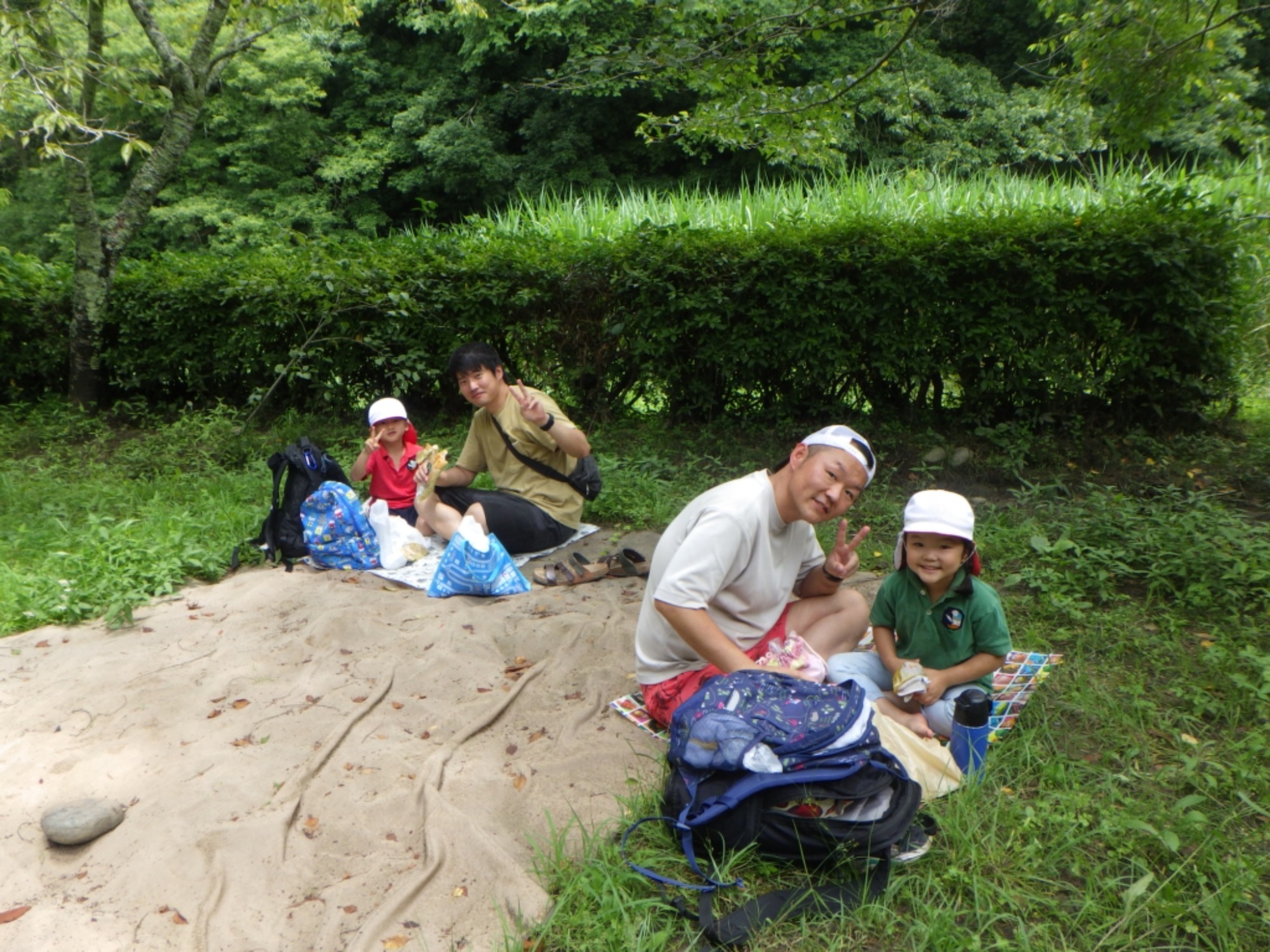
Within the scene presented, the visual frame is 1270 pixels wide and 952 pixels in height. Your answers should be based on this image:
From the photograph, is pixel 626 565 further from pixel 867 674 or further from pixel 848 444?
pixel 848 444

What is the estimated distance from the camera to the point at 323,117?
2197cm

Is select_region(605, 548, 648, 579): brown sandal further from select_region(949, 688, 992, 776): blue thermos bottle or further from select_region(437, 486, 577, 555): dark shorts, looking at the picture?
select_region(949, 688, 992, 776): blue thermos bottle

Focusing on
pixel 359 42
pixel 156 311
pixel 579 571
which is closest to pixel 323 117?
pixel 359 42

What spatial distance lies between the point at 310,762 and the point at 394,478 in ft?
9.13

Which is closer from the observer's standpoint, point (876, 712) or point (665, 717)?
point (876, 712)

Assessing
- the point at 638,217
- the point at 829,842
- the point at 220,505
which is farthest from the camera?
the point at 638,217

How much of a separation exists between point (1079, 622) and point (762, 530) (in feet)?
6.36

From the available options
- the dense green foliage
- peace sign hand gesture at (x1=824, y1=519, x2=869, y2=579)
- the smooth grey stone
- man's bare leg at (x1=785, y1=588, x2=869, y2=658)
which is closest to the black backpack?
the smooth grey stone

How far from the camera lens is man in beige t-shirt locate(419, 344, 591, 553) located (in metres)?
5.36

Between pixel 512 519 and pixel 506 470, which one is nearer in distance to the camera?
pixel 512 519

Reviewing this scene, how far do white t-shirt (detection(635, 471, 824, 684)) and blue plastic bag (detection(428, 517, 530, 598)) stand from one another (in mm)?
1615

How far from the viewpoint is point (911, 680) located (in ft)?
10.8

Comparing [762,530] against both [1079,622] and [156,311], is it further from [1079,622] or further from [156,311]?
[156,311]

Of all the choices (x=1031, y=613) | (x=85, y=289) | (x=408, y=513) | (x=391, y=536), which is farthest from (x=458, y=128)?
(x=1031, y=613)
